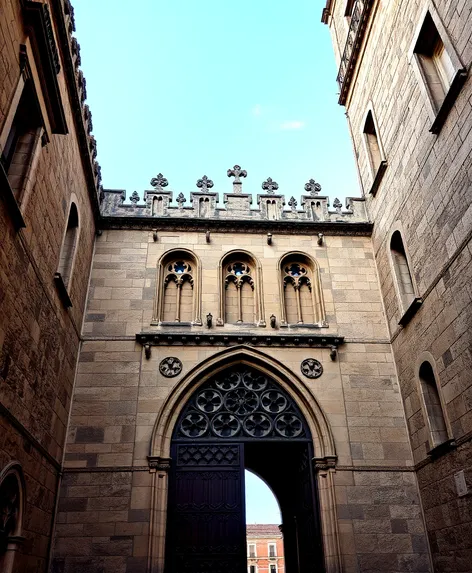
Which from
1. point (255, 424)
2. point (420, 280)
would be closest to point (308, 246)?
point (420, 280)

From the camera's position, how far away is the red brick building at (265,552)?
46.3 meters

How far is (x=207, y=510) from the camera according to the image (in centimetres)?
1005

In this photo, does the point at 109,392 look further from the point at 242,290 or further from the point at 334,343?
the point at 334,343

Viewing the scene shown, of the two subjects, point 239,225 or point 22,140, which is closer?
point 22,140

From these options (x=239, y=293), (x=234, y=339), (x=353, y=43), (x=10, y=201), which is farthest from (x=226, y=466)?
(x=353, y=43)

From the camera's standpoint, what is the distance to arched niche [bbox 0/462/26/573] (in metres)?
6.89

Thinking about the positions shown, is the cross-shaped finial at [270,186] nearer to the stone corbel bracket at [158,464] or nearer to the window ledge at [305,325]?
the window ledge at [305,325]

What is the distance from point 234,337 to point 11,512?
18.1ft

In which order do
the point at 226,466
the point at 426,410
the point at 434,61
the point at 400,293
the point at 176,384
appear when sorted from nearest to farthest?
the point at 426,410 < the point at 434,61 < the point at 226,466 < the point at 176,384 < the point at 400,293

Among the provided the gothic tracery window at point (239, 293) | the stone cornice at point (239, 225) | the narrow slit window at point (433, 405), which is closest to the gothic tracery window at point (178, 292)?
the gothic tracery window at point (239, 293)

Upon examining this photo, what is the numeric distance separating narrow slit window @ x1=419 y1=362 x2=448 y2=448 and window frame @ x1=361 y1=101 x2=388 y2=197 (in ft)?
15.5

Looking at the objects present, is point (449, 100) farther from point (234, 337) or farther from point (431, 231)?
point (234, 337)

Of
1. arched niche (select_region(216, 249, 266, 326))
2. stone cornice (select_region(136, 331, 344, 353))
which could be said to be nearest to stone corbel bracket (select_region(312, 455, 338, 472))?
stone cornice (select_region(136, 331, 344, 353))

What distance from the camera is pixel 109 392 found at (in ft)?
34.7
